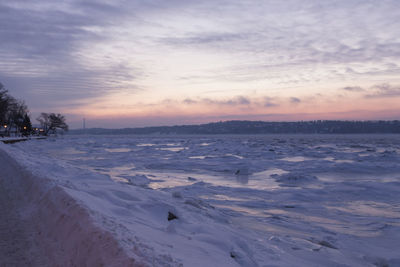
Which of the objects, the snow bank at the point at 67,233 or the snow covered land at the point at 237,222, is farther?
the snow covered land at the point at 237,222

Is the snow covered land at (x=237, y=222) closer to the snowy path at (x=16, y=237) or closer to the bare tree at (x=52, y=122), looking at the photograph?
the snowy path at (x=16, y=237)

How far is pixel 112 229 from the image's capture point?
3.50 m

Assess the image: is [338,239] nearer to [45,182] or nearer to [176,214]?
[176,214]

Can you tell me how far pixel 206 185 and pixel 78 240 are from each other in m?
8.31

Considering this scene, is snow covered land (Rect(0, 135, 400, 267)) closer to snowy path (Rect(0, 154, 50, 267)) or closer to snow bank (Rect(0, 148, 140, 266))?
snow bank (Rect(0, 148, 140, 266))

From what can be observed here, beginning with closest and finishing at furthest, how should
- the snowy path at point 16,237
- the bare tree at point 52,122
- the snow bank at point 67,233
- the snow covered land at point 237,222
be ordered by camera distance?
1. the snow bank at point 67,233
2. the snowy path at point 16,237
3. the snow covered land at point 237,222
4. the bare tree at point 52,122

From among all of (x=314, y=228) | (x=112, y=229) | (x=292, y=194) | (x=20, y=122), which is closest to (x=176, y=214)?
(x=112, y=229)

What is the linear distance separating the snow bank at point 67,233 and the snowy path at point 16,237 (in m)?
0.08

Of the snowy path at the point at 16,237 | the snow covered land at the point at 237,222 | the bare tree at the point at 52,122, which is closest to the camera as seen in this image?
the snowy path at the point at 16,237

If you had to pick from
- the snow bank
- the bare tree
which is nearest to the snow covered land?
the snow bank

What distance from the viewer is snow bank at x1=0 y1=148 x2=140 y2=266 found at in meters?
3.00

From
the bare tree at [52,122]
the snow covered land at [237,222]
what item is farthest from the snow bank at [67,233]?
Answer: the bare tree at [52,122]

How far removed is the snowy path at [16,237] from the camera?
3273mm

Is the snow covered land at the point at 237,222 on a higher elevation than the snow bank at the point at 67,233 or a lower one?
lower
